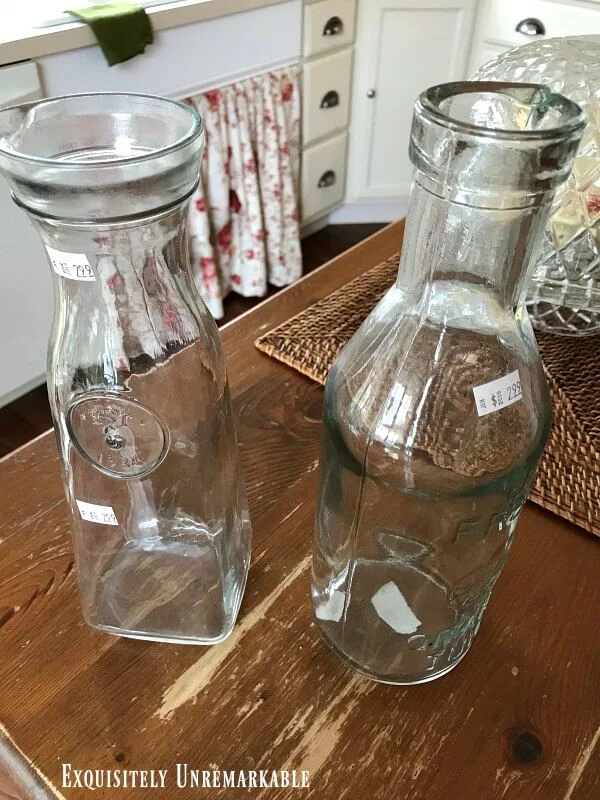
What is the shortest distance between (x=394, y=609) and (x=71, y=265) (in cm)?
27

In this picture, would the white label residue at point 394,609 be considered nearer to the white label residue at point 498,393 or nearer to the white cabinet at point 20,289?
the white label residue at point 498,393

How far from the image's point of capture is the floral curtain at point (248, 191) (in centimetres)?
160

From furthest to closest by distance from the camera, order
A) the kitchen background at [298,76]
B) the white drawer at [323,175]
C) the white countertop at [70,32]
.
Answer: the white drawer at [323,175] < the kitchen background at [298,76] < the white countertop at [70,32]

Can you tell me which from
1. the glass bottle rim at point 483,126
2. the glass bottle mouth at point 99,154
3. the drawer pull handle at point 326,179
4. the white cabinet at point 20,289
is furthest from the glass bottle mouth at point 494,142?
the drawer pull handle at point 326,179

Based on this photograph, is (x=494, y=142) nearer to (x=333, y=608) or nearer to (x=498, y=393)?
(x=498, y=393)

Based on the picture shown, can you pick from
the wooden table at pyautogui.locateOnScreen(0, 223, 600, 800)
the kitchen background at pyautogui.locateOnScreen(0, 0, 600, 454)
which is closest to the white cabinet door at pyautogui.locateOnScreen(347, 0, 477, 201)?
the kitchen background at pyautogui.locateOnScreen(0, 0, 600, 454)

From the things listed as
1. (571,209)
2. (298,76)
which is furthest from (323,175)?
(571,209)

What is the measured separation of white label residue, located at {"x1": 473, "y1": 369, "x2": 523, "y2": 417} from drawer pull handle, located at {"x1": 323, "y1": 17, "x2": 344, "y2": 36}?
1653 mm

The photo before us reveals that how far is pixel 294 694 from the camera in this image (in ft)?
1.29

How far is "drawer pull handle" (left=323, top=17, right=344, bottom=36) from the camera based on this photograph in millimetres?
1736

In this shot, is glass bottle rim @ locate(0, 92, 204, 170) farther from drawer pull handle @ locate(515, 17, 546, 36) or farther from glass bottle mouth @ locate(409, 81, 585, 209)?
drawer pull handle @ locate(515, 17, 546, 36)

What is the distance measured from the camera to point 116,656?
0.41m

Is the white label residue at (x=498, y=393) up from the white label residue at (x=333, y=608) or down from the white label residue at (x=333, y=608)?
up

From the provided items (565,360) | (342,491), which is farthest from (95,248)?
(565,360)
